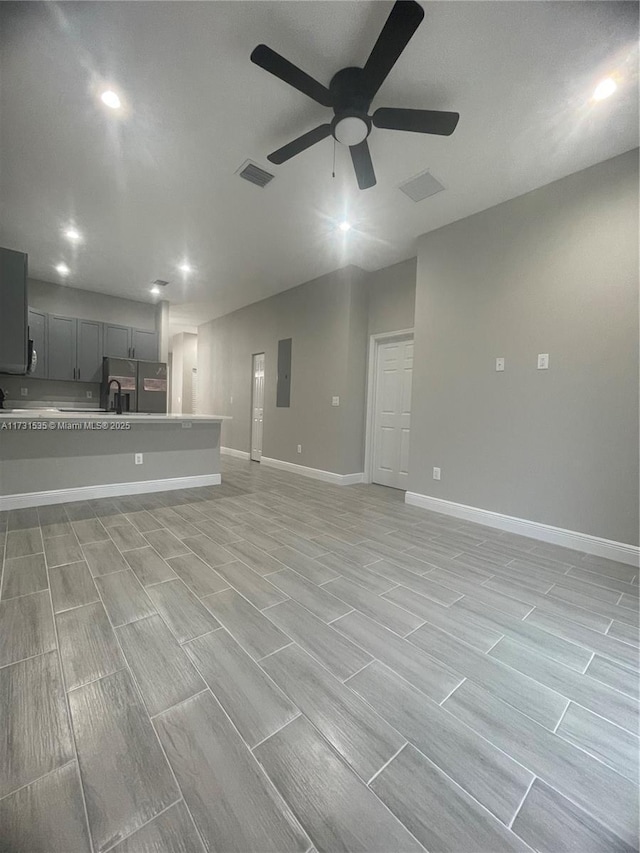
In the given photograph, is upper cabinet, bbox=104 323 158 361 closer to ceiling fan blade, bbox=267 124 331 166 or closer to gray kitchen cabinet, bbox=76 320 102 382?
gray kitchen cabinet, bbox=76 320 102 382

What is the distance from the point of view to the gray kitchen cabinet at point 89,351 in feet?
18.2

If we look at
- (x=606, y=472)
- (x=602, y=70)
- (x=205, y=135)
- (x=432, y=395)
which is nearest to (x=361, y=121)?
(x=205, y=135)

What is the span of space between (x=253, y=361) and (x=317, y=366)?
192 centimetres

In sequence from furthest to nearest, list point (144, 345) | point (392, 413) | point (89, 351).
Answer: point (144, 345) < point (89, 351) < point (392, 413)

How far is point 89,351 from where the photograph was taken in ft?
18.5

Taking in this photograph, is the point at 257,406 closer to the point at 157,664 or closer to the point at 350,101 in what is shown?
the point at 350,101

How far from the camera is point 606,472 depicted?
254cm

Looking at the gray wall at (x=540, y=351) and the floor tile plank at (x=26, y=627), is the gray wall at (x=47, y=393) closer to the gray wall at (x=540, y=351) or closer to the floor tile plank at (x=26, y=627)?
the floor tile plank at (x=26, y=627)

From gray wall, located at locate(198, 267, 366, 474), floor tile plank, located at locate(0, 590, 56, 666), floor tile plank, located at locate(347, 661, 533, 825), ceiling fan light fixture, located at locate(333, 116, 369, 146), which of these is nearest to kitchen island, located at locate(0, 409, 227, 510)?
gray wall, located at locate(198, 267, 366, 474)

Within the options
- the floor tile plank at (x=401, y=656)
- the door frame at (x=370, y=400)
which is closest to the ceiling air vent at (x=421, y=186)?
the door frame at (x=370, y=400)

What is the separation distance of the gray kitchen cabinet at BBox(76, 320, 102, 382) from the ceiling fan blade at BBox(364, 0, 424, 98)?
5.65 meters

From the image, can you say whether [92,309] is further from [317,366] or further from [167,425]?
[317,366]

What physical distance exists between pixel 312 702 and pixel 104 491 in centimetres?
340

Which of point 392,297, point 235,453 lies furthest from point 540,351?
point 235,453
